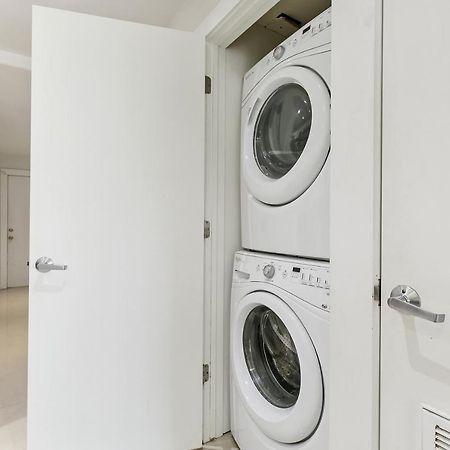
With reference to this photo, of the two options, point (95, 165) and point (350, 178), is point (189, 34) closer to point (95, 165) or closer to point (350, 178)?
point (95, 165)

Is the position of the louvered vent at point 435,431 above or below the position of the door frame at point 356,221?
below

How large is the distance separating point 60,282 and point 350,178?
113 centimetres

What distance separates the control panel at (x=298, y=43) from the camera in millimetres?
1131

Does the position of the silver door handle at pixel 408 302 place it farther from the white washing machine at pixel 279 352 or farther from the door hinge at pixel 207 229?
the door hinge at pixel 207 229

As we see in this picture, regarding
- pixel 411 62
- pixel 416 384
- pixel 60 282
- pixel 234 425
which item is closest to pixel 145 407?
pixel 234 425

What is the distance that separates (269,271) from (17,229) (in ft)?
18.3

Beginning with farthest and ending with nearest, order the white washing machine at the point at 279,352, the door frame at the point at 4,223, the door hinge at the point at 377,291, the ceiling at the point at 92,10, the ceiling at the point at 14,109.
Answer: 1. the door frame at the point at 4,223
2. the ceiling at the point at 14,109
3. the ceiling at the point at 92,10
4. the white washing machine at the point at 279,352
5. the door hinge at the point at 377,291

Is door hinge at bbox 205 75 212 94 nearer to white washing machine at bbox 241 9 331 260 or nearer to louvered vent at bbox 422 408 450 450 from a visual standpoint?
white washing machine at bbox 241 9 331 260

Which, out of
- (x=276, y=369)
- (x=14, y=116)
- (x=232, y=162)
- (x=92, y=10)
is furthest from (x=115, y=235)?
(x=14, y=116)

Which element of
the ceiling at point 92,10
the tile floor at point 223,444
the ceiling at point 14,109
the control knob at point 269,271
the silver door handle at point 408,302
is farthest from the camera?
the ceiling at point 14,109

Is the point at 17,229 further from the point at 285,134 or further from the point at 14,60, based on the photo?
the point at 285,134

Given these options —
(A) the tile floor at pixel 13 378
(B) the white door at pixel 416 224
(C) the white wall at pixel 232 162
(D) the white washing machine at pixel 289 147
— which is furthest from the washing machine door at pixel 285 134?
(A) the tile floor at pixel 13 378

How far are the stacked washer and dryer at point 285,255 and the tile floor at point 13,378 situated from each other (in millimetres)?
1052

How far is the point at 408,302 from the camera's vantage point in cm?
70
